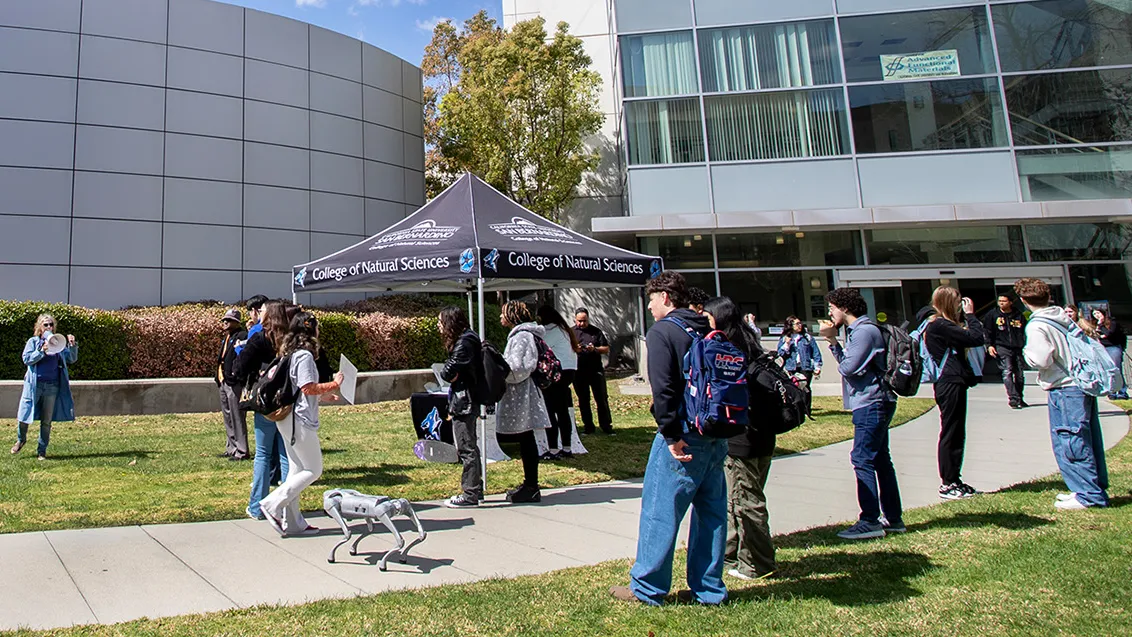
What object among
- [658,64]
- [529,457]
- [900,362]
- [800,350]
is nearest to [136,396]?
[529,457]

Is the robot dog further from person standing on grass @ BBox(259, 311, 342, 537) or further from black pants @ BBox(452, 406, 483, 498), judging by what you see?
black pants @ BBox(452, 406, 483, 498)

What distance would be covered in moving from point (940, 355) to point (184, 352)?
1309 cm

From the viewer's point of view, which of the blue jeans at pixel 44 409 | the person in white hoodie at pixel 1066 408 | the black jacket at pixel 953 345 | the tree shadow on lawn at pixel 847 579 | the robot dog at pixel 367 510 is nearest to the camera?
the tree shadow on lawn at pixel 847 579

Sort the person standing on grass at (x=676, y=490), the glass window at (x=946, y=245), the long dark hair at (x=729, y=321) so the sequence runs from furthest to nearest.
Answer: the glass window at (x=946, y=245) < the long dark hair at (x=729, y=321) < the person standing on grass at (x=676, y=490)

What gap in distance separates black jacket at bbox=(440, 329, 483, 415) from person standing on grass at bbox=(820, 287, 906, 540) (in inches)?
121

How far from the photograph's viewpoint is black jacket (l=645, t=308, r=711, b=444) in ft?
12.1

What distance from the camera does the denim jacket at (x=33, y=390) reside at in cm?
857

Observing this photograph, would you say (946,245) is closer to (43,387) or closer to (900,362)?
(900,362)

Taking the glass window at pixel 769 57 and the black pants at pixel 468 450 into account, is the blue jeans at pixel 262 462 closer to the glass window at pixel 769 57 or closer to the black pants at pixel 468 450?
the black pants at pixel 468 450

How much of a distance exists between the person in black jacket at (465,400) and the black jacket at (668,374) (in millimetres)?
2945

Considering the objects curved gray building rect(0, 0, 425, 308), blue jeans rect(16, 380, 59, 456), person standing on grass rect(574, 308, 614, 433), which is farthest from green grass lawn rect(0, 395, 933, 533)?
curved gray building rect(0, 0, 425, 308)

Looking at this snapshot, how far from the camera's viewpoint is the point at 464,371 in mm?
6422

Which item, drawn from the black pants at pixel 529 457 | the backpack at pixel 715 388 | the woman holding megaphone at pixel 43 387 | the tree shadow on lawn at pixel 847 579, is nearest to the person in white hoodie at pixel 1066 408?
the tree shadow on lawn at pixel 847 579

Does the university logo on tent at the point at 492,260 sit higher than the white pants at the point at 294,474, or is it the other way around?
the university logo on tent at the point at 492,260
